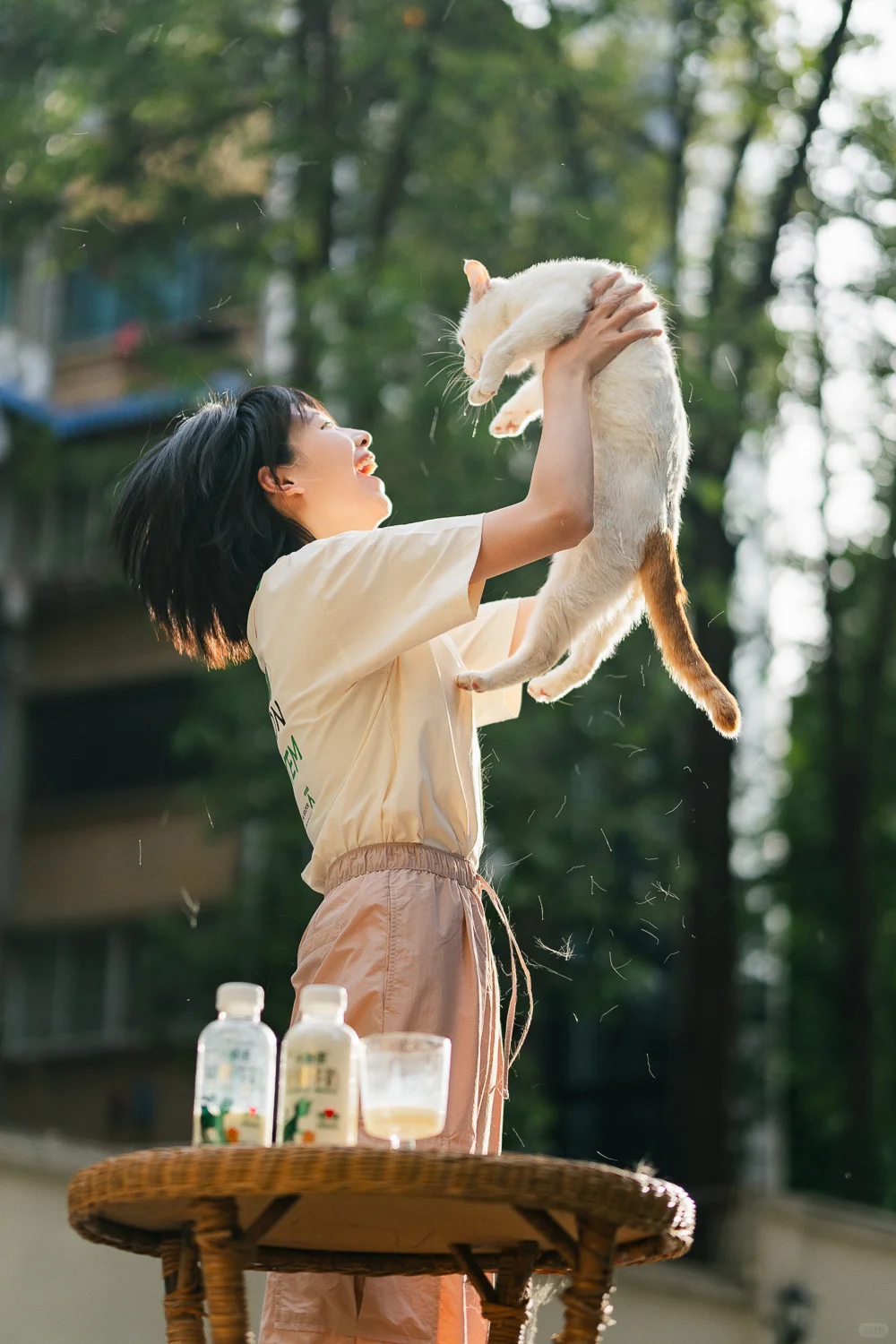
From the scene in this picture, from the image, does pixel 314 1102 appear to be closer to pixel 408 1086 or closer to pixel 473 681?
pixel 408 1086

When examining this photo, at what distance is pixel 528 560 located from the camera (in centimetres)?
202

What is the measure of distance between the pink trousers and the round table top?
0.35 feet

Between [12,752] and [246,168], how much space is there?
4.52 m

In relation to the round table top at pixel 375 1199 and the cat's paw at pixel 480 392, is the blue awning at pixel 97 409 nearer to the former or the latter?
the cat's paw at pixel 480 392

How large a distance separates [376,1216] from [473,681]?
725 mm

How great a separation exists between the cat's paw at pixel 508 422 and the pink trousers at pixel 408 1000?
2.30 feet

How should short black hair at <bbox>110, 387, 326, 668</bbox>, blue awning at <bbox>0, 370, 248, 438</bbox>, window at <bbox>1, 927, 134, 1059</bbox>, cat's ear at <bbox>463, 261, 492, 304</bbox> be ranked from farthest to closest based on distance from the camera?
window at <bbox>1, 927, 134, 1059</bbox>
blue awning at <bbox>0, 370, 248, 438</bbox>
cat's ear at <bbox>463, 261, 492, 304</bbox>
short black hair at <bbox>110, 387, 326, 668</bbox>

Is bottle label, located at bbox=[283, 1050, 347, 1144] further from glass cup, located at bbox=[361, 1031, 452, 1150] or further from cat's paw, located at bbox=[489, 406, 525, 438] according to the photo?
cat's paw, located at bbox=[489, 406, 525, 438]

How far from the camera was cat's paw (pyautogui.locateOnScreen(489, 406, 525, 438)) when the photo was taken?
2396mm

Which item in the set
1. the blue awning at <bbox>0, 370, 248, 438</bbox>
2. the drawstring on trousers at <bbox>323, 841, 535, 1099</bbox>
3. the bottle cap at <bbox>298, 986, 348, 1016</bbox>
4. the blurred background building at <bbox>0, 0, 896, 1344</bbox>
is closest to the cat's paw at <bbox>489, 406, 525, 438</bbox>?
the drawstring on trousers at <bbox>323, 841, 535, 1099</bbox>

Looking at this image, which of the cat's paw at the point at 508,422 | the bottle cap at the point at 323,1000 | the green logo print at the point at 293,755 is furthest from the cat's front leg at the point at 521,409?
the bottle cap at the point at 323,1000

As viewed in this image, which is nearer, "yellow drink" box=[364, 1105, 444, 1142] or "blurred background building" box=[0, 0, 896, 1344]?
"yellow drink" box=[364, 1105, 444, 1142]

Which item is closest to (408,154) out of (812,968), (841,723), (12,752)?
(841,723)

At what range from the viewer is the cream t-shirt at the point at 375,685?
197cm
